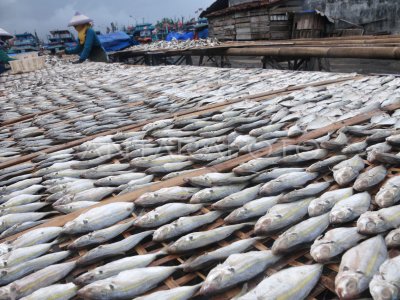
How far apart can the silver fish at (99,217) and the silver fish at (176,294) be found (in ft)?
2.95

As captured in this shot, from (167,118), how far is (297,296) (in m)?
3.71

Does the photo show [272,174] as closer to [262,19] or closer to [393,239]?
[393,239]

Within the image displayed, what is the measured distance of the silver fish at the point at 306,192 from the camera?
251cm

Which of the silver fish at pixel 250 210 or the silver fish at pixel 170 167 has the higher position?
the silver fish at pixel 170 167

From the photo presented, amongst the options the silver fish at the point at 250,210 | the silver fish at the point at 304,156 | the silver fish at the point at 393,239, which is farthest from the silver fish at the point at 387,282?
the silver fish at the point at 304,156

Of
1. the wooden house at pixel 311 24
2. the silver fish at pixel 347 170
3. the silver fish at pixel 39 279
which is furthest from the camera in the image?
the wooden house at pixel 311 24

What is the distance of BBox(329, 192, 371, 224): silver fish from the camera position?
86.7 inches

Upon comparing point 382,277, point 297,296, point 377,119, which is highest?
point 377,119

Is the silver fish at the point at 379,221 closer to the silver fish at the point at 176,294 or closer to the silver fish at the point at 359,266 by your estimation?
the silver fish at the point at 359,266

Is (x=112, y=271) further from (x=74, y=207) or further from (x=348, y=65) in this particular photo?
(x=348, y=65)

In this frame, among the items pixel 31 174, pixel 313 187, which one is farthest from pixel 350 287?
pixel 31 174

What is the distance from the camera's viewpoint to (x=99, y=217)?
263cm

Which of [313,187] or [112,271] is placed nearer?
[112,271]

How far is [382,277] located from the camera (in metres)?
1.64
